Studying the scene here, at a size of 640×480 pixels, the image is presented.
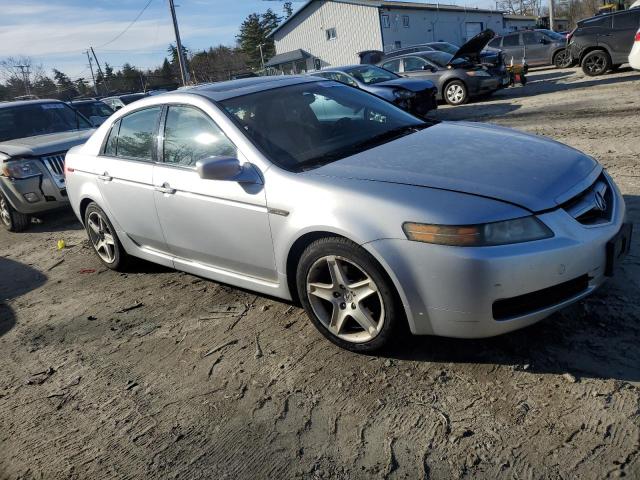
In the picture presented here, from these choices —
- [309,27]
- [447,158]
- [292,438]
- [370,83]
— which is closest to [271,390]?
[292,438]

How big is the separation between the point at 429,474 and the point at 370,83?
11.0m

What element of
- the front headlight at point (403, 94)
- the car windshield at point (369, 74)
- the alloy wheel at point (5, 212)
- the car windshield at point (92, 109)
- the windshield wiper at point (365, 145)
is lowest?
the alloy wheel at point (5, 212)

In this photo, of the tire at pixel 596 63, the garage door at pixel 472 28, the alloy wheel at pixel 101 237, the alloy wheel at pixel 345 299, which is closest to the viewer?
the alloy wheel at pixel 345 299

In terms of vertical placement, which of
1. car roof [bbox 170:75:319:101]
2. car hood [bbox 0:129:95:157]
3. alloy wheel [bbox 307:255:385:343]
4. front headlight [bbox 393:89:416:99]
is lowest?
alloy wheel [bbox 307:255:385:343]

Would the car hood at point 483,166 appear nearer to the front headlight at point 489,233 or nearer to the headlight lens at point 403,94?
the front headlight at point 489,233

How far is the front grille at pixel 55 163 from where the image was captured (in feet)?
22.6

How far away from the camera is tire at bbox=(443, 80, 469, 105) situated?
13891 mm

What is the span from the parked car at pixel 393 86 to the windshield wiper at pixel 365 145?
6.77 meters

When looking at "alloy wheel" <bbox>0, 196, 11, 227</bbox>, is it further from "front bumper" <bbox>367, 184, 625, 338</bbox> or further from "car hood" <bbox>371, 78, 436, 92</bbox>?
"car hood" <bbox>371, 78, 436, 92</bbox>

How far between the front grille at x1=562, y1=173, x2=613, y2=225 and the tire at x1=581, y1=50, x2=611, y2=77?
13947mm

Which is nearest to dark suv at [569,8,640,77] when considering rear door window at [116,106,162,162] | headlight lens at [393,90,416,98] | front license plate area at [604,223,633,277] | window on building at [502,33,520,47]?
window on building at [502,33,520,47]

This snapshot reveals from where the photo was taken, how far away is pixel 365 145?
3455mm

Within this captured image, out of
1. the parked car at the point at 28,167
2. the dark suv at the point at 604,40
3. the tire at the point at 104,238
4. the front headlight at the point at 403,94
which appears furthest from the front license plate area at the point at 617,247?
the dark suv at the point at 604,40

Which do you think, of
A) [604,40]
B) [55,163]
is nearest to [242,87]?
[55,163]
